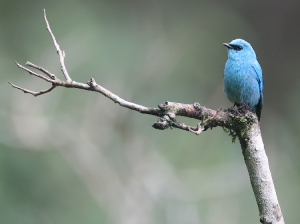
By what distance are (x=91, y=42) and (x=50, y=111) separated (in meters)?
1.61

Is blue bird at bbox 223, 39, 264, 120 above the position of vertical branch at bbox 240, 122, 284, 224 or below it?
above

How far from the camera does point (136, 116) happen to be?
6.27 m

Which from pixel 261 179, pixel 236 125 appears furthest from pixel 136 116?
pixel 261 179

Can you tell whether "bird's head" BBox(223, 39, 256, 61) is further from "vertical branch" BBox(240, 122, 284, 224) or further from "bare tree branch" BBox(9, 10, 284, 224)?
"vertical branch" BBox(240, 122, 284, 224)

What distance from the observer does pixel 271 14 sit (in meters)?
6.70

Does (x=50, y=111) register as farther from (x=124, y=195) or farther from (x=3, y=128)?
(x=124, y=195)

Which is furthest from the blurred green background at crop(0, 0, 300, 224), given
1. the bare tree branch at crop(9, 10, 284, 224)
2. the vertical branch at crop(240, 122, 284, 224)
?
the vertical branch at crop(240, 122, 284, 224)

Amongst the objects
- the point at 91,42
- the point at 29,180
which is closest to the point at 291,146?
the point at 91,42

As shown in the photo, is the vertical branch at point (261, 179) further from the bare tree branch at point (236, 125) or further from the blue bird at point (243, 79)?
the blue bird at point (243, 79)

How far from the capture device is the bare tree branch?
1996 mm

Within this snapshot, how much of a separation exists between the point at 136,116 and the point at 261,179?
430 centimetres

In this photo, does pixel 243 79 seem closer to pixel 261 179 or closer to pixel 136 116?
pixel 261 179

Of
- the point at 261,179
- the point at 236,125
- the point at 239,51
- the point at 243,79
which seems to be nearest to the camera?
the point at 261,179

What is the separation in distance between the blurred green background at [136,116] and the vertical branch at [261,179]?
3.86 m
